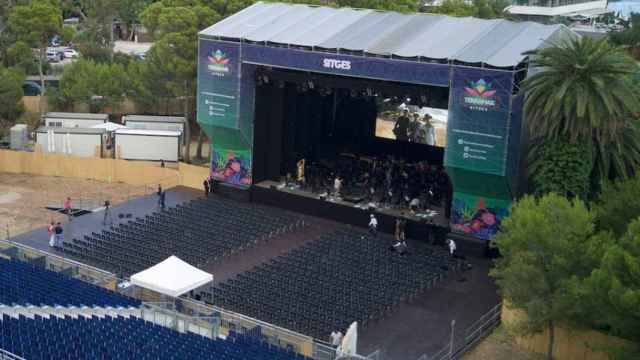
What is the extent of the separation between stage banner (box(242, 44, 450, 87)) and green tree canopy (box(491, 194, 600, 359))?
10164 millimetres

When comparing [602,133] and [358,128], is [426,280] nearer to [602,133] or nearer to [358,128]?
[602,133]

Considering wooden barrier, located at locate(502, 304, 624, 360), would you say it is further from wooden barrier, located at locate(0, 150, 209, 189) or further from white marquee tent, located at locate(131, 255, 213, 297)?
wooden barrier, located at locate(0, 150, 209, 189)

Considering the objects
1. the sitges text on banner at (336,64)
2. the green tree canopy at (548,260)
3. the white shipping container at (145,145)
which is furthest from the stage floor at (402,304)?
the white shipping container at (145,145)

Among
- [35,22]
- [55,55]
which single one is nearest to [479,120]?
[35,22]

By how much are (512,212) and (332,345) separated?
7.26 meters

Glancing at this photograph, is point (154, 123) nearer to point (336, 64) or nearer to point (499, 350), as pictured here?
point (336, 64)

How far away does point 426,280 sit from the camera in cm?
3238

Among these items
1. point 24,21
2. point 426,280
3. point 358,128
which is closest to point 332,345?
point 426,280

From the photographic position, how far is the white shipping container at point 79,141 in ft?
159

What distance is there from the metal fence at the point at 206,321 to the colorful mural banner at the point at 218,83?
11.9 metres

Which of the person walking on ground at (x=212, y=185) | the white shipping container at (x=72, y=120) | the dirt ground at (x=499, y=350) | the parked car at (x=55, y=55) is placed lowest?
the dirt ground at (x=499, y=350)

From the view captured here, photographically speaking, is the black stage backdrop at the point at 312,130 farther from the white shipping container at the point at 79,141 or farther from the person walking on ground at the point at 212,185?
the white shipping container at the point at 79,141

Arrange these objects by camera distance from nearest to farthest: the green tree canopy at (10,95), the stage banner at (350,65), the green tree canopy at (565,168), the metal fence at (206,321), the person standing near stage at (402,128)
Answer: the metal fence at (206,321), the green tree canopy at (565,168), the stage banner at (350,65), the person standing near stage at (402,128), the green tree canopy at (10,95)

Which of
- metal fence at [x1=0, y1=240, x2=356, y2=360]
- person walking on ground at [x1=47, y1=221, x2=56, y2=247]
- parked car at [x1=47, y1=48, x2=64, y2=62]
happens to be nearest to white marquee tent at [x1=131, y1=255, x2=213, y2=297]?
metal fence at [x1=0, y1=240, x2=356, y2=360]
